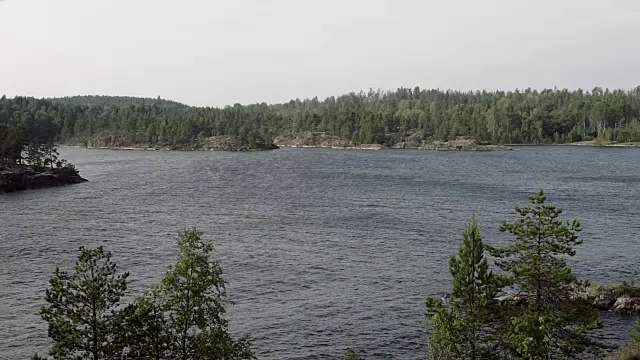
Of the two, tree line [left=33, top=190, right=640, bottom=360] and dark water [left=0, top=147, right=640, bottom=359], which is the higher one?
tree line [left=33, top=190, right=640, bottom=360]

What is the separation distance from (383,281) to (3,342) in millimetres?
→ 37189

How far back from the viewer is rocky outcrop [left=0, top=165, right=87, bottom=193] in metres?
132

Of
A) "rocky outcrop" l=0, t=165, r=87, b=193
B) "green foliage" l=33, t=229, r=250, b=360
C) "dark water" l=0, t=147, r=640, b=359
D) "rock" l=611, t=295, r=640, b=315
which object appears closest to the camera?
"green foliage" l=33, t=229, r=250, b=360

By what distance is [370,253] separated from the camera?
3029 inches

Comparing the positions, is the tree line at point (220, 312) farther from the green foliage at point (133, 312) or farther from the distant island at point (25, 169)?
the distant island at point (25, 169)

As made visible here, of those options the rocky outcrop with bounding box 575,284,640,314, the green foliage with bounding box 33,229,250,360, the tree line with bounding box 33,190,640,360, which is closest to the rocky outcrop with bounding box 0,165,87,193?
the tree line with bounding box 33,190,640,360

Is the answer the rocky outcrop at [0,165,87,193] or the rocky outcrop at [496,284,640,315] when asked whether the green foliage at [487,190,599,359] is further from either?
the rocky outcrop at [0,165,87,193]

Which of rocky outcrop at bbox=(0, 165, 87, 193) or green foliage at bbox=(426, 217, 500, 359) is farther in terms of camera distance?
rocky outcrop at bbox=(0, 165, 87, 193)

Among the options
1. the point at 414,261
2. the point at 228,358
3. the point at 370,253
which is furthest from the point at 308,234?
the point at 228,358

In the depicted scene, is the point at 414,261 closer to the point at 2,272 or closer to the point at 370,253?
the point at 370,253

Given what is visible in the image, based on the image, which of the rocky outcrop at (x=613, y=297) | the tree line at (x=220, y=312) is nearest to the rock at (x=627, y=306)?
the rocky outcrop at (x=613, y=297)

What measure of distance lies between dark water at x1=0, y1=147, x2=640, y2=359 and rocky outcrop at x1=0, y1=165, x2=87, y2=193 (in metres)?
7.63

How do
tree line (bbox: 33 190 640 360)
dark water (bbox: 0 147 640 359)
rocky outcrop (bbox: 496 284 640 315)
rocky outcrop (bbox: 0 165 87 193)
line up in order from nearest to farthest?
tree line (bbox: 33 190 640 360) → dark water (bbox: 0 147 640 359) → rocky outcrop (bbox: 496 284 640 315) → rocky outcrop (bbox: 0 165 87 193)

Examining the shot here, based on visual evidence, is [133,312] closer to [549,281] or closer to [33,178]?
[549,281]
